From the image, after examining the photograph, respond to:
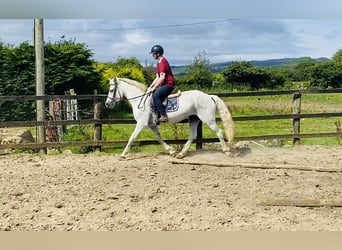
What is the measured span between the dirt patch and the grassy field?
1.39 feet

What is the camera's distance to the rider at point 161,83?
3.92 metres

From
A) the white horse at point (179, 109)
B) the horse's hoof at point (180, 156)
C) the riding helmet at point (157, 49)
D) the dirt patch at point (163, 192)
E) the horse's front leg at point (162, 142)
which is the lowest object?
the dirt patch at point (163, 192)

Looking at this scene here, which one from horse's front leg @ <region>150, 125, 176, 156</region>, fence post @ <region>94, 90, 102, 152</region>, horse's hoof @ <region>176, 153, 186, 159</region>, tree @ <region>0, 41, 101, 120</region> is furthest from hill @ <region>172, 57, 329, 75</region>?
tree @ <region>0, 41, 101, 120</region>

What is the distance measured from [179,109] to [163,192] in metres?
1.01

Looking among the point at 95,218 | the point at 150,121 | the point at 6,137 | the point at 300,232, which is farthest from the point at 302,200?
the point at 6,137

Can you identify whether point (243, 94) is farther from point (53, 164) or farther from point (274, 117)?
point (53, 164)

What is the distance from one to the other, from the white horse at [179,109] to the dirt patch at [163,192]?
0.47 feet

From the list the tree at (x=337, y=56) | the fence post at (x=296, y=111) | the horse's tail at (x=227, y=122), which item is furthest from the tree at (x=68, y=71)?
the tree at (x=337, y=56)

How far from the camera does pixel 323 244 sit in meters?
2.44

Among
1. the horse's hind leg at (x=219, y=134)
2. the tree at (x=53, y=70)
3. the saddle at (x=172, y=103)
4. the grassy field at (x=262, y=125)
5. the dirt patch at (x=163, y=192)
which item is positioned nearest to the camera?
the dirt patch at (x=163, y=192)

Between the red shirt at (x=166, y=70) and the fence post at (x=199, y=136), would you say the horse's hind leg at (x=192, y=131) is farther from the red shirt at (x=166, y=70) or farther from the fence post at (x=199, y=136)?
the red shirt at (x=166, y=70)

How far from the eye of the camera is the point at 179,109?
4.18 m

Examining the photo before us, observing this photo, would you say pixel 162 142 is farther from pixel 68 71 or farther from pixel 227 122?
pixel 68 71

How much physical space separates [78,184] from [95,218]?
25.5 inches
